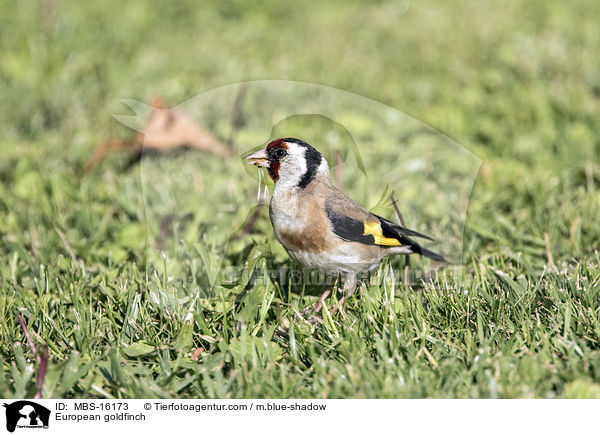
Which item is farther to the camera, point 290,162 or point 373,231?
point 373,231

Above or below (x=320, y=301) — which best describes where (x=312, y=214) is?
above

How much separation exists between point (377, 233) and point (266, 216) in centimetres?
74

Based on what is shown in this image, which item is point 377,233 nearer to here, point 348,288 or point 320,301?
point 348,288

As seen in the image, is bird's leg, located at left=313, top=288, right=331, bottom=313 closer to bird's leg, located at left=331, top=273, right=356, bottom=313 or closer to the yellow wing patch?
bird's leg, located at left=331, top=273, right=356, bottom=313

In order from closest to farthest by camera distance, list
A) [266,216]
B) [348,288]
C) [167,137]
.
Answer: [348,288] < [266,216] < [167,137]

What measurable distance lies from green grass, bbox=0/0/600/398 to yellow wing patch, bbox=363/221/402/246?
0.27 meters

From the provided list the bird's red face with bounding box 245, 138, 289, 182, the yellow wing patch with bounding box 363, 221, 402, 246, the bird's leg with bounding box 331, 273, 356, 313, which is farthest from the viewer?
the bird's leg with bounding box 331, 273, 356, 313
